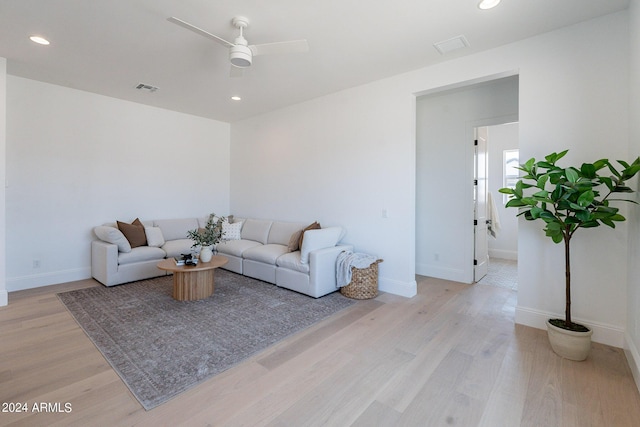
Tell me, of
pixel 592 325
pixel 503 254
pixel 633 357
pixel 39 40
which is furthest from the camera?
pixel 503 254

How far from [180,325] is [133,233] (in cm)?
241

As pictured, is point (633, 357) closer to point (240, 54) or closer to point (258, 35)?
point (240, 54)

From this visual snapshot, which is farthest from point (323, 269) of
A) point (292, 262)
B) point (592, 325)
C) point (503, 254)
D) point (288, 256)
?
point (503, 254)

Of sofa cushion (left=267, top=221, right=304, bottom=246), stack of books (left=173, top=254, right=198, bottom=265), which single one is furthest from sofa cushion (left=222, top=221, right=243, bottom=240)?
stack of books (left=173, top=254, right=198, bottom=265)

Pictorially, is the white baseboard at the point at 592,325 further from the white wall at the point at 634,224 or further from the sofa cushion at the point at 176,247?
the sofa cushion at the point at 176,247

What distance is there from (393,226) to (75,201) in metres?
4.80

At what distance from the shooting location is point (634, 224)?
2318 mm

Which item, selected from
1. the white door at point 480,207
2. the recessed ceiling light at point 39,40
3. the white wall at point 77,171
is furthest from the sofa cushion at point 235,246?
the white door at point 480,207

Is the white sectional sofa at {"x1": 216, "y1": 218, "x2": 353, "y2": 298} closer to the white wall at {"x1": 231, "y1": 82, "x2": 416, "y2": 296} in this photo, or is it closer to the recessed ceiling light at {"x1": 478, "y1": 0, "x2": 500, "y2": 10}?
the white wall at {"x1": 231, "y1": 82, "x2": 416, "y2": 296}

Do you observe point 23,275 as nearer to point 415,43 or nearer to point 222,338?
point 222,338

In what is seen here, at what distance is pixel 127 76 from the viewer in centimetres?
390

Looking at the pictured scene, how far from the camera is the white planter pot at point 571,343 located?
2.31 meters

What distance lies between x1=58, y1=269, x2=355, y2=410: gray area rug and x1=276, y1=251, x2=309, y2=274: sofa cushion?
338 millimetres

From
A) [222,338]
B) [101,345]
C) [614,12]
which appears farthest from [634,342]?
[101,345]
